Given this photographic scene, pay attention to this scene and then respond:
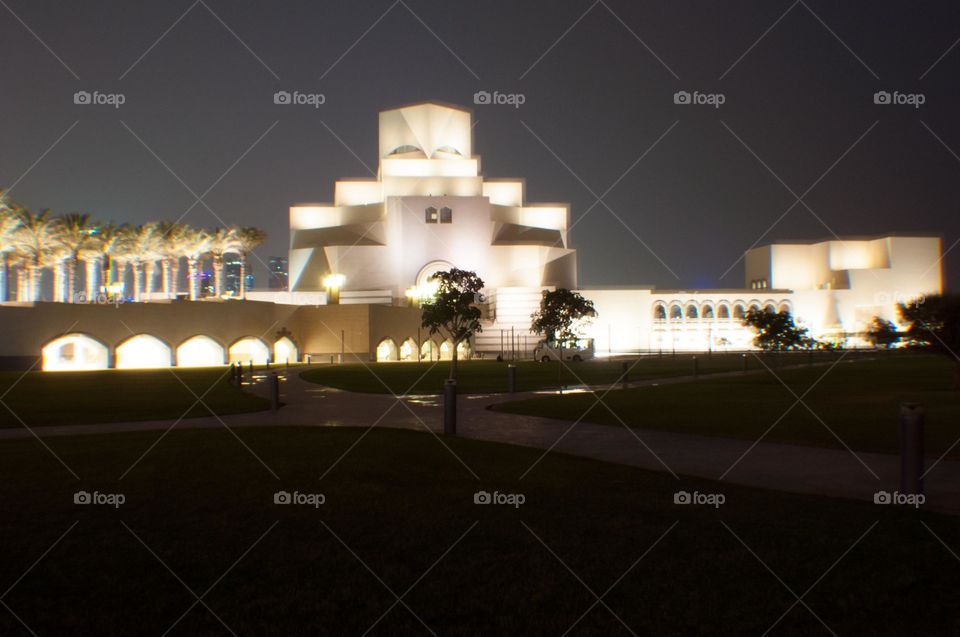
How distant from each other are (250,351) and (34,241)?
18.7 m

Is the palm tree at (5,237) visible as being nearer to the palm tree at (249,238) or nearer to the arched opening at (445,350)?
the palm tree at (249,238)

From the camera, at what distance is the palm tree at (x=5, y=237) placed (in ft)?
190

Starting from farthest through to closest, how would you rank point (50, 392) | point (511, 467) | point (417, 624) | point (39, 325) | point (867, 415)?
1. point (39, 325)
2. point (50, 392)
3. point (867, 415)
4. point (511, 467)
5. point (417, 624)

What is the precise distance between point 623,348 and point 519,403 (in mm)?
68777

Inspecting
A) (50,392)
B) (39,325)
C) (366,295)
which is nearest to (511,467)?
(50,392)

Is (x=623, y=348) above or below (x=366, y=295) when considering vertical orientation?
below

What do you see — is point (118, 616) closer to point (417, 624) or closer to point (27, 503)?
point (417, 624)

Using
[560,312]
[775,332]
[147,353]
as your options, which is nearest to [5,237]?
[147,353]

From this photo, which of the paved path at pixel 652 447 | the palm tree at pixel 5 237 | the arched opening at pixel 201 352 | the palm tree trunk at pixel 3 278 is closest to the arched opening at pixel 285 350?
the arched opening at pixel 201 352

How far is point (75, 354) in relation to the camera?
58719 millimetres

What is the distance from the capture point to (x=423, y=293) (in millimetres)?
74375

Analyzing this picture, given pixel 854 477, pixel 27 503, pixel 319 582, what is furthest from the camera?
pixel 854 477

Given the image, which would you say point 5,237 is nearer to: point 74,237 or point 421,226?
point 74,237

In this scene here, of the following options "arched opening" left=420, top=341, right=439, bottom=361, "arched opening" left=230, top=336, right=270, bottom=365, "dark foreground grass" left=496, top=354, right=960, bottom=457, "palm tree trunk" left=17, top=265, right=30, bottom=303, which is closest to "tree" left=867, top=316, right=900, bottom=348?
"dark foreground grass" left=496, top=354, right=960, bottom=457
